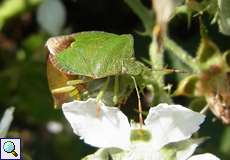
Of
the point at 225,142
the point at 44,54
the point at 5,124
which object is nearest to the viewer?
the point at 5,124

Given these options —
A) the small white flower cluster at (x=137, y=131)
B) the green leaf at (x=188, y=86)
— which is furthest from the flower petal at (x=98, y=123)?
the green leaf at (x=188, y=86)

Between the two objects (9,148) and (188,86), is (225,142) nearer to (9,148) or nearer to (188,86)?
(188,86)

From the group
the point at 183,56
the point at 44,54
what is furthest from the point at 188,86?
the point at 44,54

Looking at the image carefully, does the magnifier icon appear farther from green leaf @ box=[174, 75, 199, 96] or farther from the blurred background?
green leaf @ box=[174, 75, 199, 96]

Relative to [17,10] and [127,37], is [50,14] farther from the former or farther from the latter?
[127,37]

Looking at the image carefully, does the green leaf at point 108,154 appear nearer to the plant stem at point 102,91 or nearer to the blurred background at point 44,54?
the plant stem at point 102,91

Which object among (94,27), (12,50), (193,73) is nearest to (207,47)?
(193,73)

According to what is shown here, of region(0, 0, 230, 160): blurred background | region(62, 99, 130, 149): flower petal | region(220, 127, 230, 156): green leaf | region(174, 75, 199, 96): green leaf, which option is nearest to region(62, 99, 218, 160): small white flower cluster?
region(62, 99, 130, 149): flower petal
